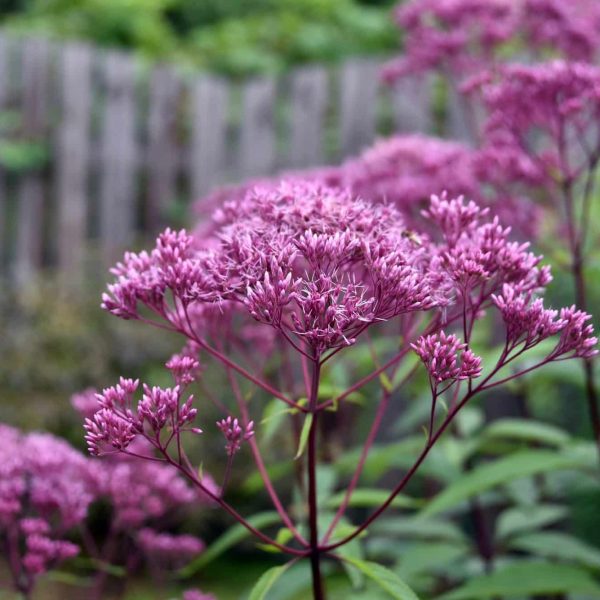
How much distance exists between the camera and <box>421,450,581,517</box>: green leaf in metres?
1.94

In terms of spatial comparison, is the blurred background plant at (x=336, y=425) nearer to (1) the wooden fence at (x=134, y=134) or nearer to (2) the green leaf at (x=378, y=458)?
(2) the green leaf at (x=378, y=458)

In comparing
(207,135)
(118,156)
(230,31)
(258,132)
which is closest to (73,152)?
(118,156)

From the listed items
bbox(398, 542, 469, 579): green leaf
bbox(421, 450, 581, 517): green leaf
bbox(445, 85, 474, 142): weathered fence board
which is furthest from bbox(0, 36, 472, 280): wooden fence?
bbox(421, 450, 581, 517): green leaf

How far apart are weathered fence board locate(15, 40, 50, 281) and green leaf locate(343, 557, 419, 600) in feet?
19.7

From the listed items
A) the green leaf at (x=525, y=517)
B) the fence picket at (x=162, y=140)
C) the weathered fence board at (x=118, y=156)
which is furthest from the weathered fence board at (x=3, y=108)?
the green leaf at (x=525, y=517)

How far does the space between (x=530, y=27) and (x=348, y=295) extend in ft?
8.17

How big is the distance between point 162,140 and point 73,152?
30.3 inches

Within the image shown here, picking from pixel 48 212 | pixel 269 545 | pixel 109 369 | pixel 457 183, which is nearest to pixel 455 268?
pixel 269 545

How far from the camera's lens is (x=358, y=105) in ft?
23.4

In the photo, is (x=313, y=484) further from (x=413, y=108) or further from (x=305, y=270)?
(x=413, y=108)

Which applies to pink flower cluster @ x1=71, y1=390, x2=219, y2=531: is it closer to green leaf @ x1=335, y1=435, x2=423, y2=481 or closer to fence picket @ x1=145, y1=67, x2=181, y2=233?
green leaf @ x1=335, y1=435, x2=423, y2=481

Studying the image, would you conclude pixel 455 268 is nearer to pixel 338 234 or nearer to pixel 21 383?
pixel 338 234

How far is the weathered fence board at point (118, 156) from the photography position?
24.1ft

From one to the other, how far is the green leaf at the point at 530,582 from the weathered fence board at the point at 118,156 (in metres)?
5.80
